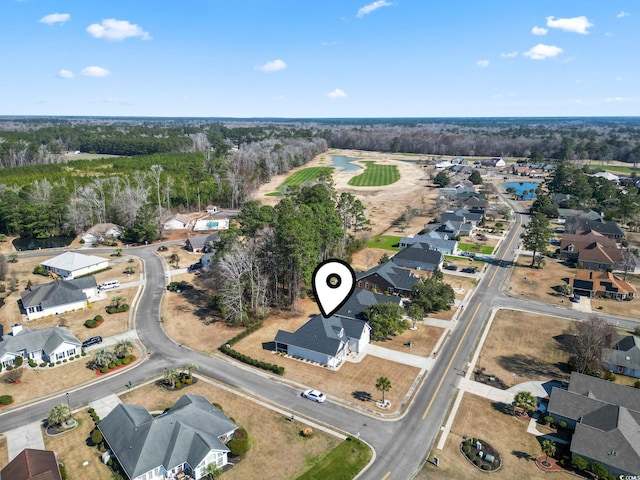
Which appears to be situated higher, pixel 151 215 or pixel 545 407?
pixel 151 215

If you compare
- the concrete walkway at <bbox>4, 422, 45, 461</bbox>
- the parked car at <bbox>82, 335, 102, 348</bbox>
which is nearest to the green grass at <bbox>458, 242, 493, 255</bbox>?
the parked car at <bbox>82, 335, 102, 348</bbox>

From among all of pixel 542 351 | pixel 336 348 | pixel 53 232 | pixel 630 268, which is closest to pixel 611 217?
pixel 630 268

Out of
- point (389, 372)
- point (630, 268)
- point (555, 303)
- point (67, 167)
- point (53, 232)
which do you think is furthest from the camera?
point (67, 167)

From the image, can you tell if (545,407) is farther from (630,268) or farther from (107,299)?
(107,299)

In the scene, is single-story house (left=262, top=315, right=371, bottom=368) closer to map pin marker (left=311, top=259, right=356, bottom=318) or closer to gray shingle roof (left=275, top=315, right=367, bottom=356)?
gray shingle roof (left=275, top=315, right=367, bottom=356)

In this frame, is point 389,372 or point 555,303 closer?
point 389,372
